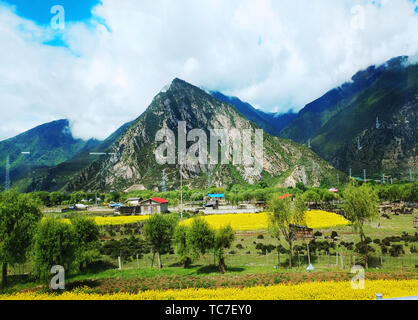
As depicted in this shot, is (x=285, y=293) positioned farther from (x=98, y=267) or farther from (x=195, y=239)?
(x=98, y=267)

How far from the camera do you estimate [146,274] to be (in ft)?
79.7

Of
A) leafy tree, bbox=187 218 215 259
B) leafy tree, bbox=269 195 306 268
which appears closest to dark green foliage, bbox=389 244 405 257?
leafy tree, bbox=269 195 306 268

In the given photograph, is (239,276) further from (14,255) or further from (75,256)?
(14,255)

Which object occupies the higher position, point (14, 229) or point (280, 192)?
point (280, 192)

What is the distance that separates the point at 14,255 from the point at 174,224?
598 inches

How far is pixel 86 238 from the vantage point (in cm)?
2988

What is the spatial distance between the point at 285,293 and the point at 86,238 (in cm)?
2290

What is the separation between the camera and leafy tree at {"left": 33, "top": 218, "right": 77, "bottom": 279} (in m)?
20.4

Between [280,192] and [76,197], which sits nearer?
A: [280,192]

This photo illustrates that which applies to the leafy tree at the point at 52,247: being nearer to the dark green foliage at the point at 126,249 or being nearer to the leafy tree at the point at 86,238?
the leafy tree at the point at 86,238

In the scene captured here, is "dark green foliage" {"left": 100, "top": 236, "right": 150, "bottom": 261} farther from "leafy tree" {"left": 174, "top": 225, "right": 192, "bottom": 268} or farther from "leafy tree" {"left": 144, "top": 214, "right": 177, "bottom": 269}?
"leafy tree" {"left": 174, "top": 225, "right": 192, "bottom": 268}

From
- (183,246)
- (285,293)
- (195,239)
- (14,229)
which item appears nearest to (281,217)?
(195,239)

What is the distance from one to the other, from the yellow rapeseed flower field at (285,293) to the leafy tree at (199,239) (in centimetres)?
766

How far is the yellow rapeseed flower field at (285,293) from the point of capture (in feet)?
51.2
